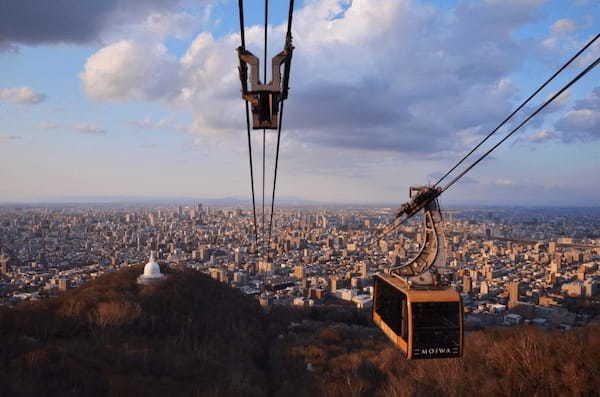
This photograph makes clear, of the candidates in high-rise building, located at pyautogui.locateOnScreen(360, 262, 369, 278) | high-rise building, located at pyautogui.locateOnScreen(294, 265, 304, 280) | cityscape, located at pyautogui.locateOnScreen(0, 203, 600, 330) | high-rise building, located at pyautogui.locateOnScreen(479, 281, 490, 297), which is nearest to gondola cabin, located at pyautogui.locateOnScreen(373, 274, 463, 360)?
cityscape, located at pyautogui.locateOnScreen(0, 203, 600, 330)

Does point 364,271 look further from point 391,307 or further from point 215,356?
point 391,307

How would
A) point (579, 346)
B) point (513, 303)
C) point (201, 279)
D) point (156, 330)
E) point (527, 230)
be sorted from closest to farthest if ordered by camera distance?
point (579, 346) < point (156, 330) < point (201, 279) < point (513, 303) < point (527, 230)

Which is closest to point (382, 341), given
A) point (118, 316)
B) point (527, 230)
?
point (118, 316)

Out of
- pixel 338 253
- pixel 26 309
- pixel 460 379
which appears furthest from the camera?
pixel 338 253

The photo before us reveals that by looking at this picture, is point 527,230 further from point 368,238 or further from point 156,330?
point 156,330

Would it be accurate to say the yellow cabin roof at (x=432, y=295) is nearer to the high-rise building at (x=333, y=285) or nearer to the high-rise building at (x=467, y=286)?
the high-rise building at (x=333, y=285)

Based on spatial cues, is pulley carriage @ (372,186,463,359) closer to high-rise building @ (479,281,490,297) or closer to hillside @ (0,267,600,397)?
hillside @ (0,267,600,397)
